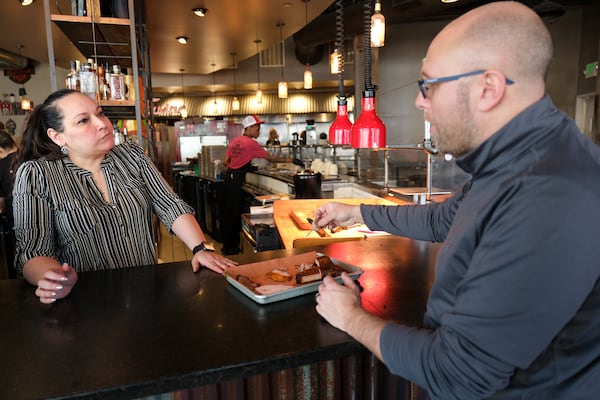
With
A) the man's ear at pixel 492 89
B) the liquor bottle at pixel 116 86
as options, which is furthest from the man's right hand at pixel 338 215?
the liquor bottle at pixel 116 86

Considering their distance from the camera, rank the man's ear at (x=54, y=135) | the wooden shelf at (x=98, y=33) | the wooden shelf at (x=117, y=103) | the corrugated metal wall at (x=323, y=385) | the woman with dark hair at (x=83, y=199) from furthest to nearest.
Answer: the wooden shelf at (x=117, y=103) → the wooden shelf at (x=98, y=33) → the man's ear at (x=54, y=135) → the woman with dark hair at (x=83, y=199) → the corrugated metal wall at (x=323, y=385)

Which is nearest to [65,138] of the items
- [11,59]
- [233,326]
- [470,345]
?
[233,326]

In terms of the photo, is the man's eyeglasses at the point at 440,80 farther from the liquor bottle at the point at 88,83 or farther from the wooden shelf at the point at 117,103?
the wooden shelf at the point at 117,103

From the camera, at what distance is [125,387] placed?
871 millimetres

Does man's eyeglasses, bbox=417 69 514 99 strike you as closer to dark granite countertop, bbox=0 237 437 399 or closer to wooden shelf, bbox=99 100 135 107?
dark granite countertop, bbox=0 237 437 399

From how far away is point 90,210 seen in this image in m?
1.83

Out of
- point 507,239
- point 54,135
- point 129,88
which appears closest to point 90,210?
point 54,135

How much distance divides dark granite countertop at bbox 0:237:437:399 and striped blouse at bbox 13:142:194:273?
0.26 meters

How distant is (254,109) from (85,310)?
11039 mm

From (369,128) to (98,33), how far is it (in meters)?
2.30

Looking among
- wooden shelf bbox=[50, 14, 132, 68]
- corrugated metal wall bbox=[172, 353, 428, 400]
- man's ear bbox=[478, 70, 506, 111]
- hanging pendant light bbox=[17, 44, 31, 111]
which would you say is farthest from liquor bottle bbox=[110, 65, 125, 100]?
hanging pendant light bbox=[17, 44, 31, 111]

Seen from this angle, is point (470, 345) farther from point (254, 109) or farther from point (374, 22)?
point (254, 109)

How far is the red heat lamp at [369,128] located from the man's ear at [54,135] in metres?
1.33

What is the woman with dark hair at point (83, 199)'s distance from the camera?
1700 millimetres
